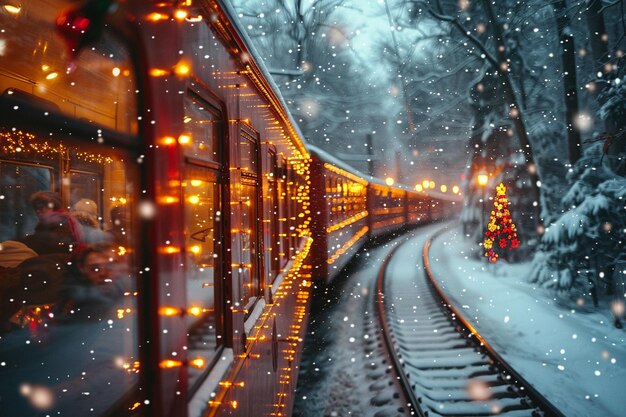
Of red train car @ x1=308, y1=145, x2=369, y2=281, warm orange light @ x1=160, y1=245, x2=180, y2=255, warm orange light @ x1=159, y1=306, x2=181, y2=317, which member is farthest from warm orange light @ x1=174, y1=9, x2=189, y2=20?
red train car @ x1=308, y1=145, x2=369, y2=281

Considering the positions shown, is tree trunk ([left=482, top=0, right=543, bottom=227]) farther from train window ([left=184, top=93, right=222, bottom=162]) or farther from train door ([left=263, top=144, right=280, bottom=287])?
train window ([left=184, top=93, right=222, bottom=162])

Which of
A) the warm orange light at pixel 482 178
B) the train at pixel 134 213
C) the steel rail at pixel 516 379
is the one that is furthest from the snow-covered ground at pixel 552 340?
the warm orange light at pixel 482 178

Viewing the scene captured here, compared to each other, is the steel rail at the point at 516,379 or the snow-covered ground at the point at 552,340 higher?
the steel rail at the point at 516,379

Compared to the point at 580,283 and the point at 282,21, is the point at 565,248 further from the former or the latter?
the point at 282,21

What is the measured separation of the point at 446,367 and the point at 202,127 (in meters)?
5.24

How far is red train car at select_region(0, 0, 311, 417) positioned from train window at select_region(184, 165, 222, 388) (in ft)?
0.04

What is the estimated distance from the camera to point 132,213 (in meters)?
1.74

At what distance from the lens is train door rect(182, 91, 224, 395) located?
209 centimetres

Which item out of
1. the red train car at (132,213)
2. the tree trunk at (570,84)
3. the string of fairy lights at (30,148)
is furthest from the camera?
the tree trunk at (570,84)

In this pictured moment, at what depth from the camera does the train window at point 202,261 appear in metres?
2.11

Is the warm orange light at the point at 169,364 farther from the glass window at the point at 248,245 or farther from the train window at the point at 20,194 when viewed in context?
the train window at the point at 20,194

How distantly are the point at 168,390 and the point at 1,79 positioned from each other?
51.9 inches

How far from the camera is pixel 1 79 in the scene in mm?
1362

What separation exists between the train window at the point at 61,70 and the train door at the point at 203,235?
1.22ft
